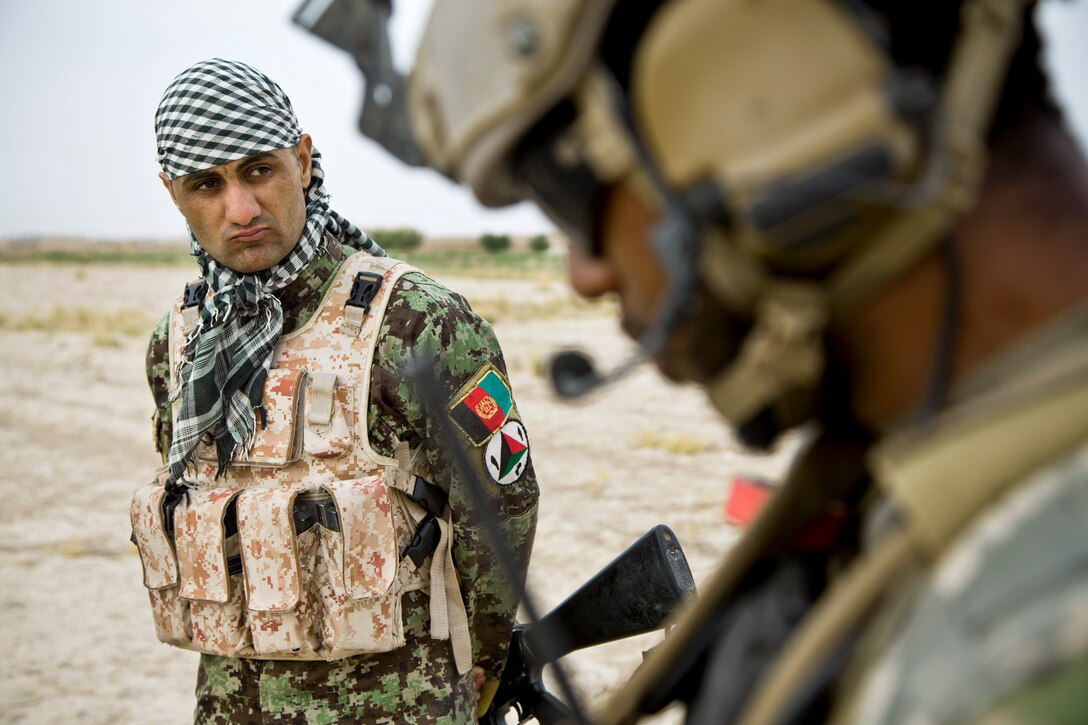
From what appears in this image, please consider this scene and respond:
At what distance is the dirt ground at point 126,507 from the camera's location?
488 centimetres

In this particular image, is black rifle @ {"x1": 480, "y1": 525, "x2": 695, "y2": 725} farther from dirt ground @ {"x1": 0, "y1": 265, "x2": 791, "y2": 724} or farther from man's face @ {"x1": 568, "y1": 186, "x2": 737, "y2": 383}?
man's face @ {"x1": 568, "y1": 186, "x2": 737, "y2": 383}

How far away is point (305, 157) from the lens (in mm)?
2594

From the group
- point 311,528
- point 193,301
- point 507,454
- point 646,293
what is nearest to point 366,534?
point 311,528

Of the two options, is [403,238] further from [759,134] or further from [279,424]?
[759,134]

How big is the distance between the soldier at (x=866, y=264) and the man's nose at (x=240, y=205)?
146cm

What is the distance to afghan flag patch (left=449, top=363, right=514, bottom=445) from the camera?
2.24m

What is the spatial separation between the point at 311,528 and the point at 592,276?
1451 millimetres

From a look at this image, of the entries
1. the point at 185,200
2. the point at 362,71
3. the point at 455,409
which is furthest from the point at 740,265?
the point at 185,200

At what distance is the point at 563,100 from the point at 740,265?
0.82 feet

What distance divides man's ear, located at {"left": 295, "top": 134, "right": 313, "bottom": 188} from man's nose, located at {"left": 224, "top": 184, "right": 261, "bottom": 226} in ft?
0.81

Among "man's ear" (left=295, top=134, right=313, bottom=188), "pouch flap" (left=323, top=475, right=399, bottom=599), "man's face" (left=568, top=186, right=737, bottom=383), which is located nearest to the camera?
"man's face" (left=568, top=186, right=737, bottom=383)

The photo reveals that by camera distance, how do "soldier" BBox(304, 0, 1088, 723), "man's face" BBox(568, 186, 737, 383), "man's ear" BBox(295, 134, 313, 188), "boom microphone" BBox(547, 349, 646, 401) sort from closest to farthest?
"soldier" BBox(304, 0, 1088, 723), "man's face" BBox(568, 186, 737, 383), "boom microphone" BBox(547, 349, 646, 401), "man's ear" BBox(295, 134, 313, 188)

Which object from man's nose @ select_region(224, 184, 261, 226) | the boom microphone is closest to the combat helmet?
the boom microphone

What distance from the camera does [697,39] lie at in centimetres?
81
